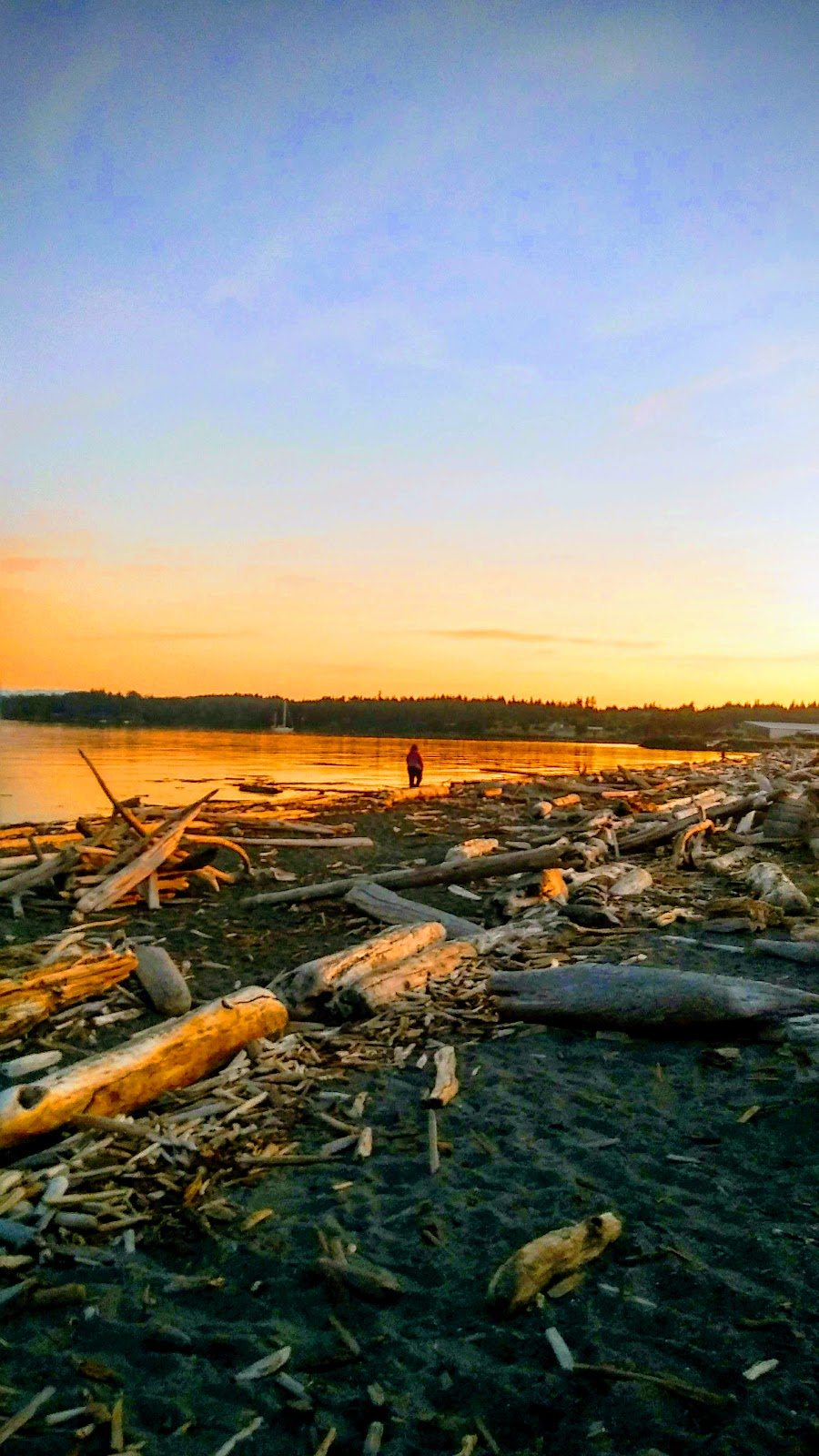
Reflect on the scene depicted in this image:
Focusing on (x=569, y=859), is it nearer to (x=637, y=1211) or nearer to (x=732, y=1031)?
(x=732, y=1031)

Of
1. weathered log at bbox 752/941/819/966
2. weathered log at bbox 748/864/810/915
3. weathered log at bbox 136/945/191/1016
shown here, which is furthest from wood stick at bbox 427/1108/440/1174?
weathered log at bbox 748/864/810/915

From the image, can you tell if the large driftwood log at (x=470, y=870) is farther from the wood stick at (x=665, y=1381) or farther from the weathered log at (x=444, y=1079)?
the wood stick at (x=665, y=1381)

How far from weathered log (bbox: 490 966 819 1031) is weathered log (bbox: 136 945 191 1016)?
9.42 feet

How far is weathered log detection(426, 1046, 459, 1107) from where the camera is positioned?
550cm

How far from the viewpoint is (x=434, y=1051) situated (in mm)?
6453

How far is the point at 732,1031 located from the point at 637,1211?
2.75 m

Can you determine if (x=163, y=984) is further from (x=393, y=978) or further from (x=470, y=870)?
(x=470, y=870)

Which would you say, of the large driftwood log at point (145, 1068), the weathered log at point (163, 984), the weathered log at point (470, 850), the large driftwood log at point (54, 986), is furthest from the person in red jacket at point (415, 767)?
the large driftwood log at point (145, 1068)

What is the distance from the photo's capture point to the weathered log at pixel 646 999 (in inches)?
256

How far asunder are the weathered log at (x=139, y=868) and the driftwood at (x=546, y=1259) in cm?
873

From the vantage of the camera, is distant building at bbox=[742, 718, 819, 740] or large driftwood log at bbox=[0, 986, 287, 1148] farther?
distant building at bbox=[742, 718, 819, 740]

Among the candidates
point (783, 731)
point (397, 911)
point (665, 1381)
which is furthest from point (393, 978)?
point (783, 731)

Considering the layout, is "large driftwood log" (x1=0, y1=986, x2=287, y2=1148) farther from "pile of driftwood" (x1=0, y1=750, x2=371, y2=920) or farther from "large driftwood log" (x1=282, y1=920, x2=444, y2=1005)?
"pile of driftwood" (x1=0, y1=750, x2=371, y2=920)

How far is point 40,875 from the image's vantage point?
468 inches
